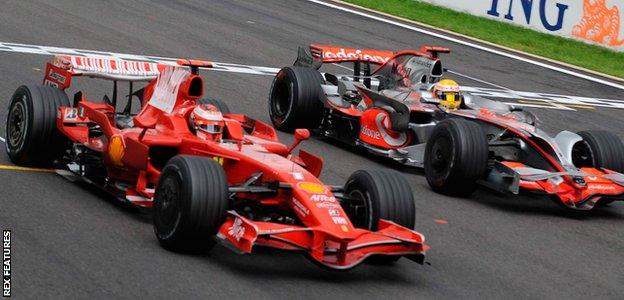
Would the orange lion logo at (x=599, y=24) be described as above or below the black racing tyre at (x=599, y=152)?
above

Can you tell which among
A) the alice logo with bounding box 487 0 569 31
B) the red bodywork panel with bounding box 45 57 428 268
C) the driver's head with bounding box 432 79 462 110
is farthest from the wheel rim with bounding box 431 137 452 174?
the alice logo with bounding box 487 0 569 31

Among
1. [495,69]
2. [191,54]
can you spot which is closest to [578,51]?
[495,69]

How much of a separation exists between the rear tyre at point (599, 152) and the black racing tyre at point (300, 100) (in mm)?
3618

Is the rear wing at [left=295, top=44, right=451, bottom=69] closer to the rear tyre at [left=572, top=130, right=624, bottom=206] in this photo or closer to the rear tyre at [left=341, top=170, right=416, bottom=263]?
the rear tyre at [left=572, top=130, right=624, bottom=206]

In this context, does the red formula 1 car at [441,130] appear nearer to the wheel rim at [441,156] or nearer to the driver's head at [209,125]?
the wheel rim at [441,156]

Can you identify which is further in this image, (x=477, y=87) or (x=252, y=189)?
(x=477, y=87)

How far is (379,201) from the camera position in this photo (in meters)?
10.5

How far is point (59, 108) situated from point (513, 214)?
4.95 meters

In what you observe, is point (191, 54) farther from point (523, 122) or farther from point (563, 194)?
point (563, 194)

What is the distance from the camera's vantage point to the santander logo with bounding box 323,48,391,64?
17.5 meters

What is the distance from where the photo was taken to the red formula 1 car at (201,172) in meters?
9.95

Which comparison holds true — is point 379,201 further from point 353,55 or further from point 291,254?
point 353,55

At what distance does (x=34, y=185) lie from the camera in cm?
1223

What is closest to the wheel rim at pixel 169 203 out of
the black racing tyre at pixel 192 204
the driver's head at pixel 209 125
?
the black racing tyre at pixel 192 204
